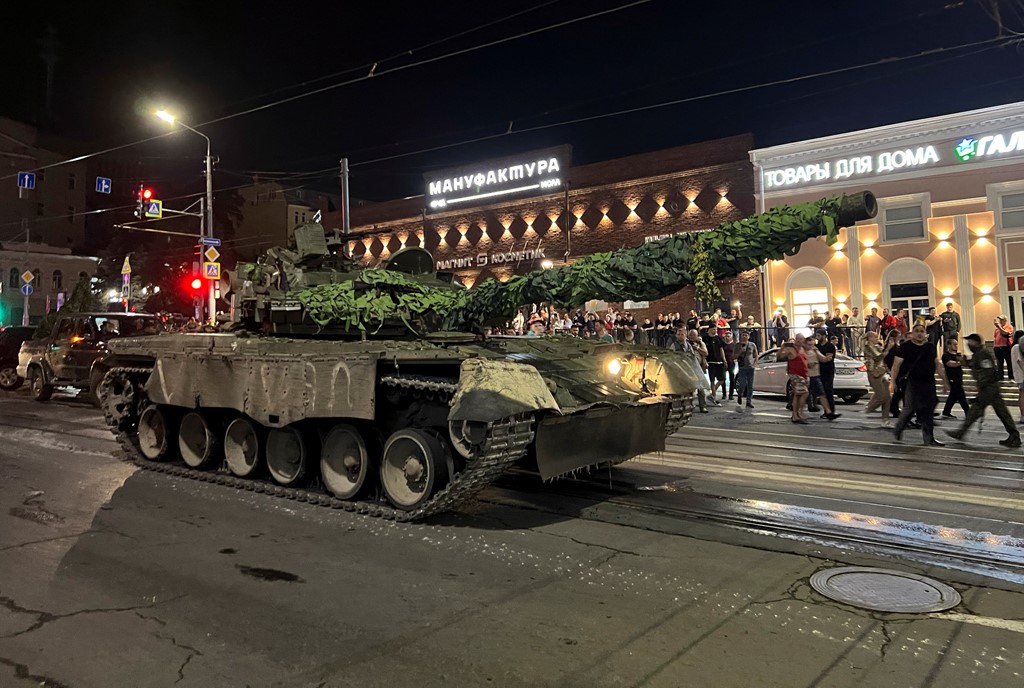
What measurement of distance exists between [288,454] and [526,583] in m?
4.31

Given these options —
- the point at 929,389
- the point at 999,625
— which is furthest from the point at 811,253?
the point at 999,625

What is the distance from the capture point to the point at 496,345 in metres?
7.82

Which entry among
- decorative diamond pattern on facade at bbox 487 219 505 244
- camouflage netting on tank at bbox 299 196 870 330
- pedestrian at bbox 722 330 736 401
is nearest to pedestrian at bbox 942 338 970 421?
pedestrian at bbox 722 330 736 401

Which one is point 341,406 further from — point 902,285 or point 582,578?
point 902,285

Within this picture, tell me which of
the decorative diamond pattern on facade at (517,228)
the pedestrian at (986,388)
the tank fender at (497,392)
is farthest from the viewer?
the decorative diamond pattern on facade at (517,228)

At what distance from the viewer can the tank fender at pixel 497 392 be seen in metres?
5.95

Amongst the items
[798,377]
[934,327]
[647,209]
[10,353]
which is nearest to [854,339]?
[934,327]

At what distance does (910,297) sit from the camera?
2262 cm

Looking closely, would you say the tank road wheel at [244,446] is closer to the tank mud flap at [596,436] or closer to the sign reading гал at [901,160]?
the tank mud flap at [596,436]

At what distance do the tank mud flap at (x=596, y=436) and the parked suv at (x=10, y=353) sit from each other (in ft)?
72.8

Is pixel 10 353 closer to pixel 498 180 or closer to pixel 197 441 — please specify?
pixel 197 441

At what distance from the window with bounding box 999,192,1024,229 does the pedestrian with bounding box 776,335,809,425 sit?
12.3 meters

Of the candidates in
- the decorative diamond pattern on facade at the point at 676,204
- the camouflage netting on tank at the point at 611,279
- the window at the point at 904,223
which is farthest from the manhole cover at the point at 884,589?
the decorative diamond pattern on facade at the point at 676,204

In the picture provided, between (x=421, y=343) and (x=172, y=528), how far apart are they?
293 centimetres
